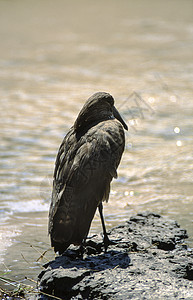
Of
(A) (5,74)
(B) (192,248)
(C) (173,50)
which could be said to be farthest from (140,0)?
(B) (192,248)

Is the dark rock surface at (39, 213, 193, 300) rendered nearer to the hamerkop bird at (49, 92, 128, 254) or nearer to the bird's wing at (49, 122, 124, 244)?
the hamerkop bird at (49, 92, 128, 254)

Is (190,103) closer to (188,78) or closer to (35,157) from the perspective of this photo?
(188,78)

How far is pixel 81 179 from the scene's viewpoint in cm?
537

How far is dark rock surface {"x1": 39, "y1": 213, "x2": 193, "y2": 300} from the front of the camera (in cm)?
471

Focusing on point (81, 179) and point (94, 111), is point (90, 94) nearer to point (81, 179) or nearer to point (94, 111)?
point (94, 111)

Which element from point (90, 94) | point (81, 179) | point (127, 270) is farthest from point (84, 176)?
point (90, 94)

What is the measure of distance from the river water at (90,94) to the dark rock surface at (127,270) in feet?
1.93

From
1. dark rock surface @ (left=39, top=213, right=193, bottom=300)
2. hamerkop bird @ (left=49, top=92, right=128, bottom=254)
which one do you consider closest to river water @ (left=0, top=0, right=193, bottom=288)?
dark rock surface @ (left=39, top=213, right=193, bottom=300)

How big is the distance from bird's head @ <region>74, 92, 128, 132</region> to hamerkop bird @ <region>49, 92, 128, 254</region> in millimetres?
61

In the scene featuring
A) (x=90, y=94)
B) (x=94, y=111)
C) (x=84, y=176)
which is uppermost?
(x=94, y=111)

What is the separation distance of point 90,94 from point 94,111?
6.54m

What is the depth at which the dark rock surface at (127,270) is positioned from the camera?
4.71 metres

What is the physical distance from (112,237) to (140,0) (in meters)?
19.2

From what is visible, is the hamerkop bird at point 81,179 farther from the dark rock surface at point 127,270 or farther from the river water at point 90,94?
the river water at point 90,94
